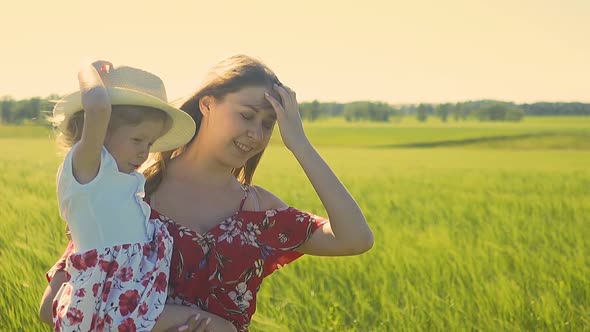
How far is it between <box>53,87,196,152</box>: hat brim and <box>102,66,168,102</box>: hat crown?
0.14 ft

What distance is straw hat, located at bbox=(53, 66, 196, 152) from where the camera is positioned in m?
2.24

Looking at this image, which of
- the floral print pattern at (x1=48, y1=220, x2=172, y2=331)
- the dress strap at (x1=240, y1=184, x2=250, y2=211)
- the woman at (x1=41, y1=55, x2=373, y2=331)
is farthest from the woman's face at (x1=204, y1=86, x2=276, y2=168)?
the floral print pattern at (x1=48, y1=220, x2=172, y2=331)

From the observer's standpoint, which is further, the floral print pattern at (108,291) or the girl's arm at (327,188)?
the girl's arm at (327,188)

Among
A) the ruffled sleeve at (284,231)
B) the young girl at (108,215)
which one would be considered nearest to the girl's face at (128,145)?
the young girl at (108,215)

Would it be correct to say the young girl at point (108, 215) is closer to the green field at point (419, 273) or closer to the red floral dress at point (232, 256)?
the red floral dress at point (232, 256)

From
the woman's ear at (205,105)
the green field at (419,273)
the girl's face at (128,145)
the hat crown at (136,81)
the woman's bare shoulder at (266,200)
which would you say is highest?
the hat crown at (136,81)

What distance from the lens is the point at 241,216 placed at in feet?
8.33

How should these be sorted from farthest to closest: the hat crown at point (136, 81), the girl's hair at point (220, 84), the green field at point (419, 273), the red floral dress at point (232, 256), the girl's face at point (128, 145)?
the green field at point (419, 273), the girl's hair at point (220, 84), the red floral dress at point (232, 256), the hat crown at point (136, 81), the girl's face at point (128, 145)

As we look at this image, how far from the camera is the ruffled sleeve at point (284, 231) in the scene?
2.57m

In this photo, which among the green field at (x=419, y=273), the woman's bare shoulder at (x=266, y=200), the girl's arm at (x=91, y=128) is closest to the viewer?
the girl's arm at (x=91, y=128)

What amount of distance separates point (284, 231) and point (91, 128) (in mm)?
712

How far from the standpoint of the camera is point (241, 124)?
2484mm

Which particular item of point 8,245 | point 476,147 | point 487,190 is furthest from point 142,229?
point 476,147

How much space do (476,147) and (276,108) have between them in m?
34.0
